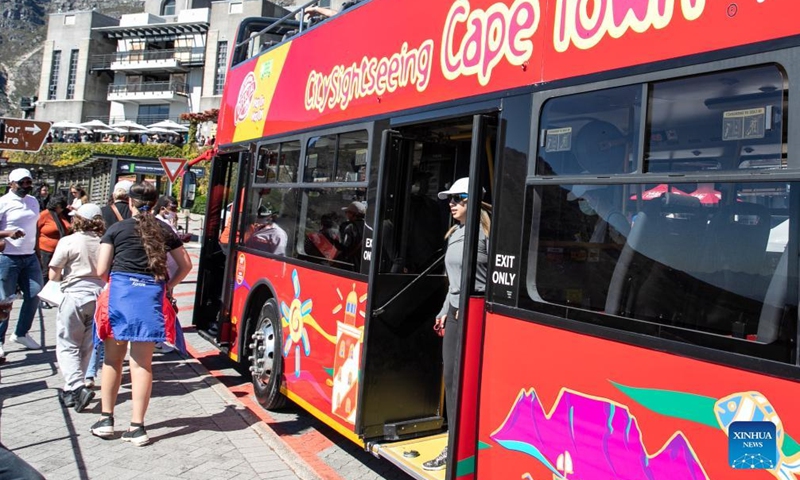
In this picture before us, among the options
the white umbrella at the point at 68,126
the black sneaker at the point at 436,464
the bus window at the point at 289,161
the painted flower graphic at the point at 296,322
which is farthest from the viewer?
the white umbrella at the point at 68,126

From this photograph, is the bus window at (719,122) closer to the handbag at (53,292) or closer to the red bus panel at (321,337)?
the red bus panel at (321,337)

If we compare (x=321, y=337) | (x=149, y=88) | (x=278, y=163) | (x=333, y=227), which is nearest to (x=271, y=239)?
(x=278, y=163)

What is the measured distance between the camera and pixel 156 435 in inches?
206

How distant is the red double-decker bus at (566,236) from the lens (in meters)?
2.44

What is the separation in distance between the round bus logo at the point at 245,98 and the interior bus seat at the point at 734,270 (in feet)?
18.6

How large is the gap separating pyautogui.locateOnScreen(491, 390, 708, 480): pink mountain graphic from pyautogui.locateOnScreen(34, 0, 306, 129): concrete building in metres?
59.1

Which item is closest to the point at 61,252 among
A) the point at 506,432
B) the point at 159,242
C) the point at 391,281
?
the point at 159,242

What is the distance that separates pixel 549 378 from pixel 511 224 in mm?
783

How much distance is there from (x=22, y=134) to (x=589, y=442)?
888 centimetres

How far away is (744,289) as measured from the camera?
2475mm

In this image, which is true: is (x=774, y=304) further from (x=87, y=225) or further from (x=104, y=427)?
(x=87, y=225)

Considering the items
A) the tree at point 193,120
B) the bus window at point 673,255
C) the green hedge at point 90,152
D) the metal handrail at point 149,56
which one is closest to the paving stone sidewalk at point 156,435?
the bus window at point 673,255

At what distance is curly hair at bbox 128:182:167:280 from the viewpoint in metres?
5.00

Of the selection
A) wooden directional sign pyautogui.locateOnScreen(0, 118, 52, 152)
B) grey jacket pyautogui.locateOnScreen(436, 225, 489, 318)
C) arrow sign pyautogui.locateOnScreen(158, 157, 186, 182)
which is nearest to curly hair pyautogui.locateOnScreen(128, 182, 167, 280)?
grey jacket pyautogui.locateOnScreen(436, 225, 489, 318)
